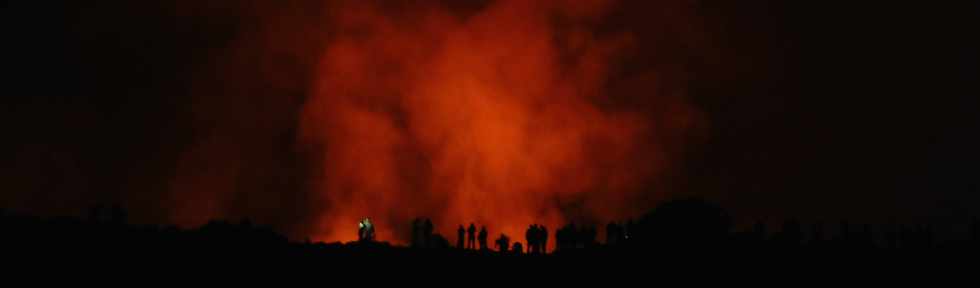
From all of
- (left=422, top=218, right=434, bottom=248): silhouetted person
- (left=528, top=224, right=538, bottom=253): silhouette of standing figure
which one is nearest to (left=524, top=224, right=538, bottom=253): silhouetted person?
(left=528, top=224, right=538, bottom=253): silhouette of standing figure

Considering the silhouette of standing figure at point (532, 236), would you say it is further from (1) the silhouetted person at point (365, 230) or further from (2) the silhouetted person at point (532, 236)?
(1) the silhouetted person at point (365, 230)

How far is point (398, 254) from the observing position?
56.4m

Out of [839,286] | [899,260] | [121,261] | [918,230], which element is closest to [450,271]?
[121,261]

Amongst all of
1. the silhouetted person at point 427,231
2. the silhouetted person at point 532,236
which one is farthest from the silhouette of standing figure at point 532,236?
the silhouetted person at point 427,231

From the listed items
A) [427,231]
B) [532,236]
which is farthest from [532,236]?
[427,231]

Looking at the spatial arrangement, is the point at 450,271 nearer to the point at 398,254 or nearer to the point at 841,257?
the point at 398,254

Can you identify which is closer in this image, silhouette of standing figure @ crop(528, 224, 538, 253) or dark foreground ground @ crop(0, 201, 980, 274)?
dark foreground ground @ crop(0, 201, 980, 274)

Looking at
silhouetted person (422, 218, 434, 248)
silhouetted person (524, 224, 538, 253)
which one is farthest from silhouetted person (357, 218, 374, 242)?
silhouetted person (524, 224, 538, 253)

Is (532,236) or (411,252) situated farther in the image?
(532,236)

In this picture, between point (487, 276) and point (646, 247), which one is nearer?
point (487, 276)

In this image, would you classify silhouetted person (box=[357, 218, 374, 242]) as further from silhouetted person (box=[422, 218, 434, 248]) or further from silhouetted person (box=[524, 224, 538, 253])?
silhouetted person (box=[524, 224, 538, 253])

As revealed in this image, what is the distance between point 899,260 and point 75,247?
41519 millimetres

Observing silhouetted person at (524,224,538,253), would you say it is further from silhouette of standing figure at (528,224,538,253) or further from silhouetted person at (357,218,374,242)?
silhouetted person at (357,218,374,242)

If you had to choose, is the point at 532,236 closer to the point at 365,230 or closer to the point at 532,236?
the point at 532,236
